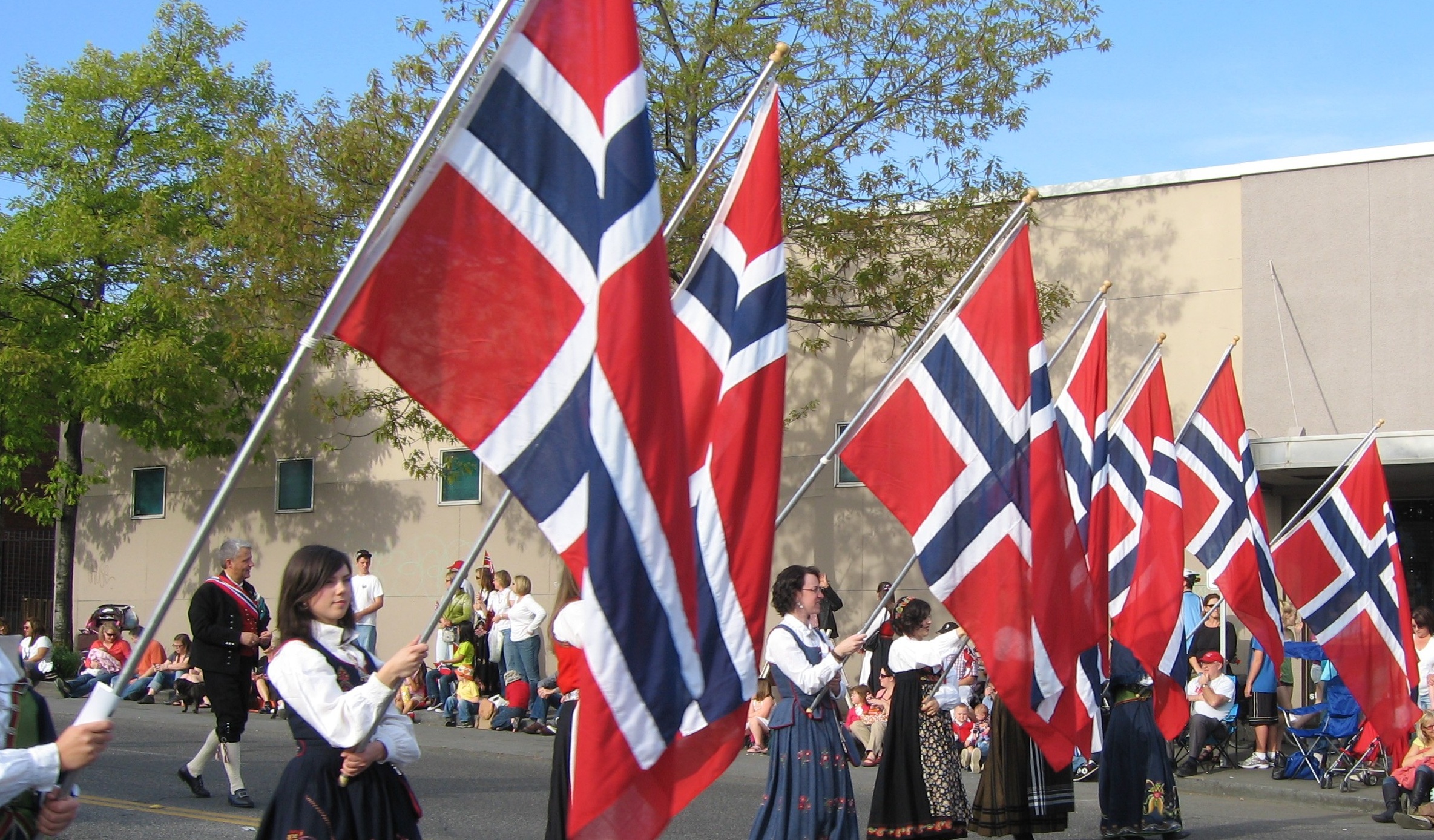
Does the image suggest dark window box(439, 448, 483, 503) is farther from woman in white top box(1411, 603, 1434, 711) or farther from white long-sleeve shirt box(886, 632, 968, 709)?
white long-sleeve shirt box(886, 632, 968, 709)

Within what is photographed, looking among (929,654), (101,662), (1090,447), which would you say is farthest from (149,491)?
(929,654)

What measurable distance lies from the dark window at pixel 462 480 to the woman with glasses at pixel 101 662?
15.5ft

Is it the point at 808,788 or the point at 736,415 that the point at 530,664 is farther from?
the point at 736,415

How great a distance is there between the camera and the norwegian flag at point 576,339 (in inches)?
163

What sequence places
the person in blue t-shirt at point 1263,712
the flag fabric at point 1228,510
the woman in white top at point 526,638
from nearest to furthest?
the flag fabric at point 1228,510
the person in blue t-shirt at point 1263,712
the woman in white top at point 526,638

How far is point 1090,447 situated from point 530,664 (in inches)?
319

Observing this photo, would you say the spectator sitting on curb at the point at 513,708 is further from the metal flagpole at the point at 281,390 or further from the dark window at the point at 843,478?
the metal flagpole at the point at 281,390

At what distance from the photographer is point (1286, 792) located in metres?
12.7

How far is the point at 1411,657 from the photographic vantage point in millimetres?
11812

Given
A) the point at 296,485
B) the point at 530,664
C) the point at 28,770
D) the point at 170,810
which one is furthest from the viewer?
the point at 296,485

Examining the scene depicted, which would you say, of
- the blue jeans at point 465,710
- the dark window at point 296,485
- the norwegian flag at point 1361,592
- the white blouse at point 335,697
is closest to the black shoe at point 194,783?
the white blouse at point 335,697

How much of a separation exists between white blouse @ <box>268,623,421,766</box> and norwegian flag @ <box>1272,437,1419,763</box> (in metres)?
8.71

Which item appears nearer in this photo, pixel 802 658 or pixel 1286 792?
pixel 802 658

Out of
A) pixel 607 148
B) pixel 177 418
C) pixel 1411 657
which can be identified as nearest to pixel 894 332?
pixel 1411 657
